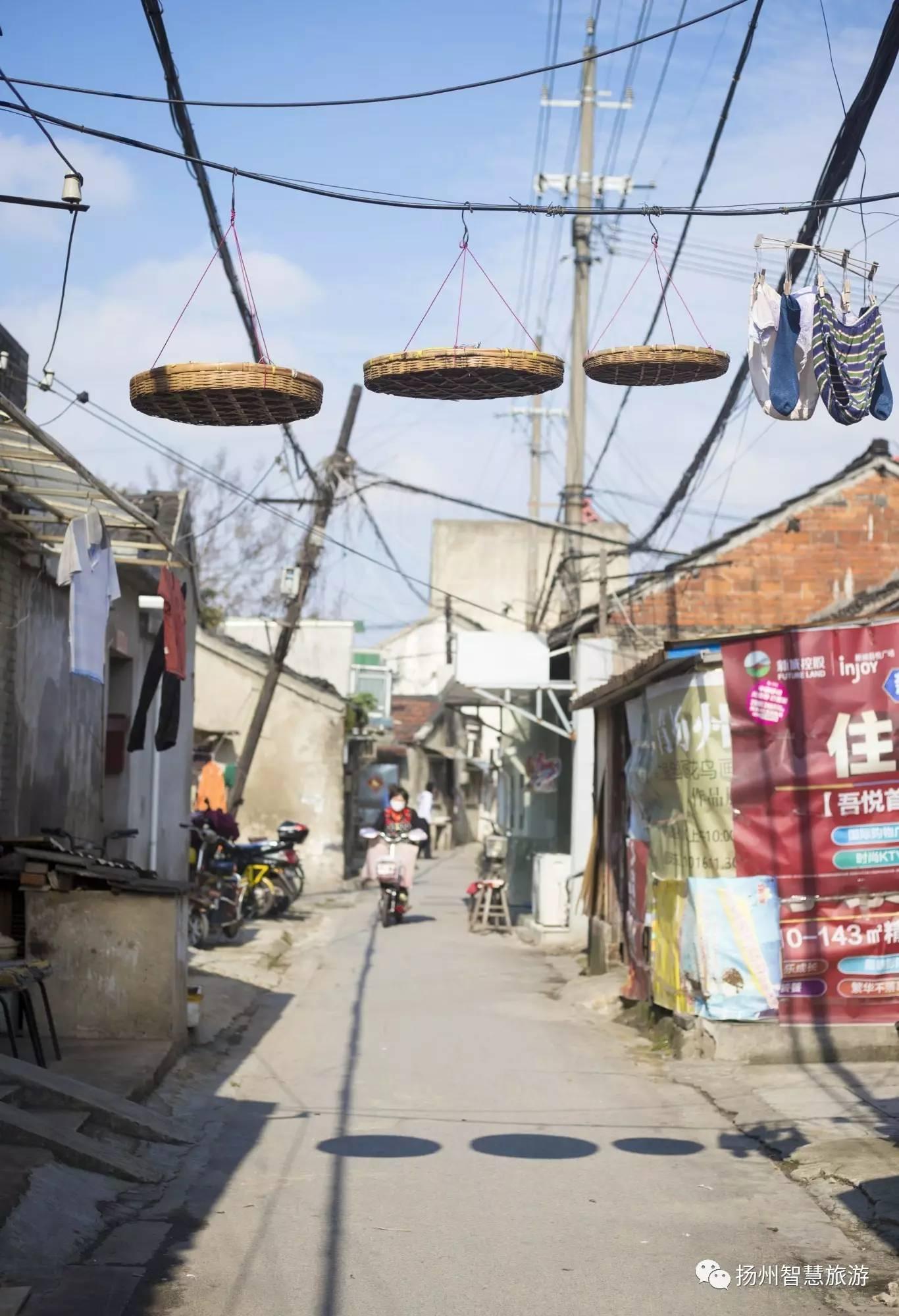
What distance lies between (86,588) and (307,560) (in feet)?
44.2

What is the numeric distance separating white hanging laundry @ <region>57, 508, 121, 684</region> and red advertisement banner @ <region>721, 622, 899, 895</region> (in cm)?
468

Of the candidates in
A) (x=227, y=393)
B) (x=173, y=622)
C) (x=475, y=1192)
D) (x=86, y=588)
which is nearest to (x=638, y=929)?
(x=173, y=622)

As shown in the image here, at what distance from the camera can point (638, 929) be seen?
41.9 ft

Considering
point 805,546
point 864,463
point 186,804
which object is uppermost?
point 864,463

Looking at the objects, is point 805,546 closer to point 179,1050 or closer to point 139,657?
point 139,657

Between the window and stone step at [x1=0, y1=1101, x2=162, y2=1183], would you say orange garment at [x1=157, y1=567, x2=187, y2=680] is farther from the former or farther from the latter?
the window

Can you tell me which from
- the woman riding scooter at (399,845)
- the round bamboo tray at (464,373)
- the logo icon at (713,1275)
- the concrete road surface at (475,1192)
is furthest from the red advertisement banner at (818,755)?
the woman riding scooter at (399,845)

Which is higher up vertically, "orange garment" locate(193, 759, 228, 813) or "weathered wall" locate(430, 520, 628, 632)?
"weathered wall" locate(430, 520, 628, 632)

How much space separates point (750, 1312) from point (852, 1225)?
51.9 inches

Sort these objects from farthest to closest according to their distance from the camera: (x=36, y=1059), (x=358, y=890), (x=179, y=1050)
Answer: (x=358, y=890), (x=179, y=1050), (x=36, y=1059)

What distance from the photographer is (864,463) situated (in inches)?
795

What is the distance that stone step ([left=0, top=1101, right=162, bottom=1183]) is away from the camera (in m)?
6.68

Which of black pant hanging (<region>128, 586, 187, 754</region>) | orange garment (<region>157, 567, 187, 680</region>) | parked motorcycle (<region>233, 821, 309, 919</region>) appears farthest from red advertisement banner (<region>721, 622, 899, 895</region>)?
parked motorcycle (<region>233, 821, 309, 919</region>)

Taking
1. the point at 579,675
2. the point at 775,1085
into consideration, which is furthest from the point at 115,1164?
the point at 579,675
